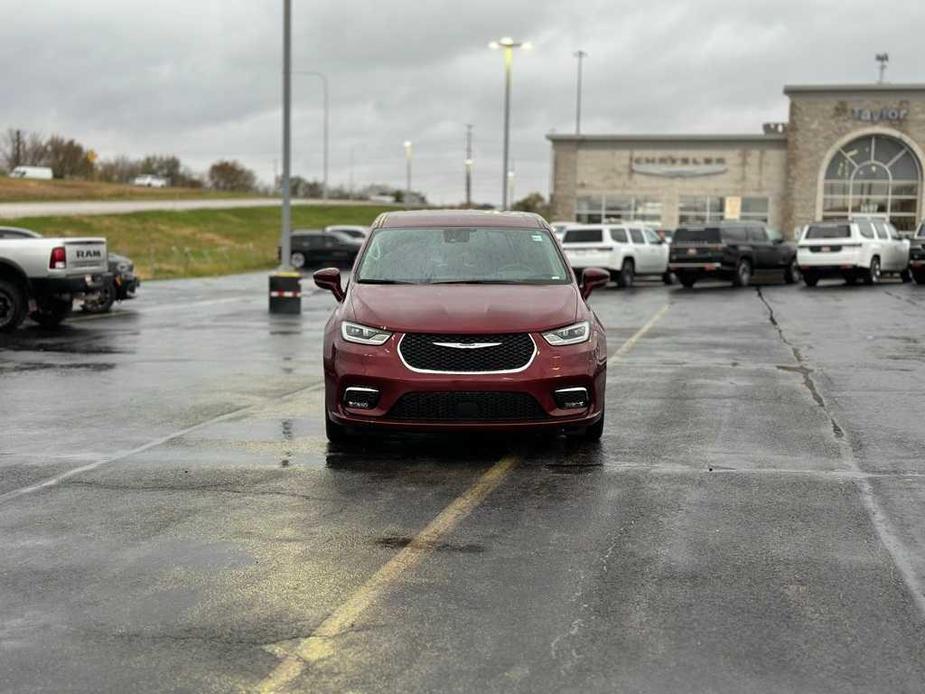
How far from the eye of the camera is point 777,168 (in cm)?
5962

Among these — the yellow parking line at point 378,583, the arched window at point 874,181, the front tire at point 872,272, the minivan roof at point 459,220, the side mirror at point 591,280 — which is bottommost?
the yellow parking line at point 378,583

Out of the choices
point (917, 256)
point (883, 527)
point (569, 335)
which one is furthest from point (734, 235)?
point (883, 527)

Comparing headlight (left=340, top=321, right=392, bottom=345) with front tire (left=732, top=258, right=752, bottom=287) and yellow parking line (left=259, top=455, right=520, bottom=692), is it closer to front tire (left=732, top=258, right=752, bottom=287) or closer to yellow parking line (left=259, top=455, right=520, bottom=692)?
yellow parking line (left=259, top=455, right=520, bottom=692)

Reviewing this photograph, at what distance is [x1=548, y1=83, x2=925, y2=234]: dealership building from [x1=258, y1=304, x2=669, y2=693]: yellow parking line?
2110 inches

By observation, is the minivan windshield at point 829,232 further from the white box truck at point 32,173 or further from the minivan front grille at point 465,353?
the white box truck at point 32,173

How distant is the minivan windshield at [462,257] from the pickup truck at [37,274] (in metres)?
10.4

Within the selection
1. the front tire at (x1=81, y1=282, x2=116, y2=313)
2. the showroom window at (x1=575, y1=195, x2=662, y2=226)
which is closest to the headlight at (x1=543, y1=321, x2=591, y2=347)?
the front tire at (x1=81, y1=282, x2=116, y2=313)

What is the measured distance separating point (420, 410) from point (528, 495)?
112 centimetres

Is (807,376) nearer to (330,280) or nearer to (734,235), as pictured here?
(330,280)

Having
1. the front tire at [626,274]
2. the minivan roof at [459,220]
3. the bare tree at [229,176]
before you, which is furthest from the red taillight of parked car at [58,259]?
the bare tree at [229,176]

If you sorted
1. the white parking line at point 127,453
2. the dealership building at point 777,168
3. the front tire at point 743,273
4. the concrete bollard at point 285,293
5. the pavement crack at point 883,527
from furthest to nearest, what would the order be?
1. the dealership building at point 777,168
2. the front tire at point 743,273
3. the concrete bollard at point 285,293
4. the white parking line at point 127,453
5. the pavement crack at point 883,527

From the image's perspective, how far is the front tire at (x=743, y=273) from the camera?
107 ft

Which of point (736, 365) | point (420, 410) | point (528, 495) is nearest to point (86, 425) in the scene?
point (420, 410)

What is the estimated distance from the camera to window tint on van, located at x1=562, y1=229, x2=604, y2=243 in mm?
32844
